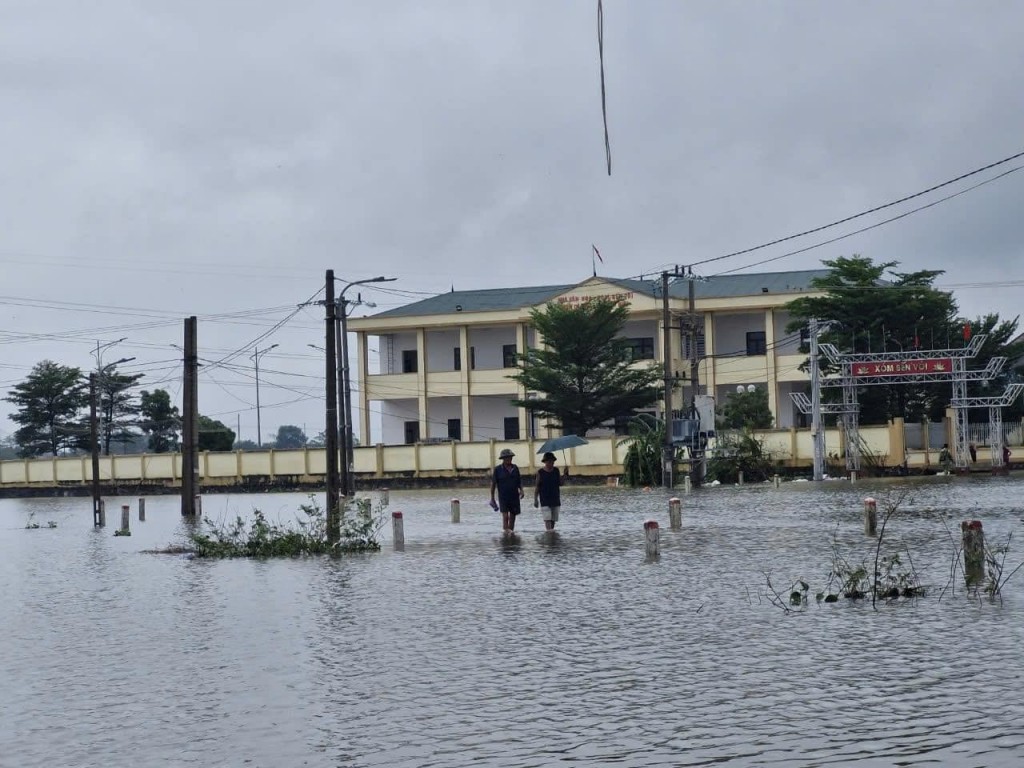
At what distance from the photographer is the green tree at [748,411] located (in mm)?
70625

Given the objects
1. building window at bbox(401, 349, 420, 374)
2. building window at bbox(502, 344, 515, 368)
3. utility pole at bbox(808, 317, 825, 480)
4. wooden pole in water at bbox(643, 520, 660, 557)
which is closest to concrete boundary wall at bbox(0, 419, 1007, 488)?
utility pole at bbox(808, 317, 825, 480)

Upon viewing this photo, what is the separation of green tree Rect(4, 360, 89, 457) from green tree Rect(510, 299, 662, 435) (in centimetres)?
3698

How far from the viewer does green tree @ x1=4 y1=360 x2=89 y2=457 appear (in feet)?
307

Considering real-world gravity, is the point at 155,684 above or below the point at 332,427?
below

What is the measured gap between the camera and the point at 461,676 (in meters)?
11.0

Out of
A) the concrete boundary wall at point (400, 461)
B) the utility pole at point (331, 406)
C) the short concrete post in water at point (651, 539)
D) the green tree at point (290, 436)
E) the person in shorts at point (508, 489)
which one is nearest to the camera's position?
the short concrete post in water at point (651, 539)

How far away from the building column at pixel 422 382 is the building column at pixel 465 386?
224 cm

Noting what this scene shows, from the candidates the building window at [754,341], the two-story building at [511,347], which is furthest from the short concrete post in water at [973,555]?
the building window at [754,341]

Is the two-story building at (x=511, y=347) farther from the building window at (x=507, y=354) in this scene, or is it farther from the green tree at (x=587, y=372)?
the green tree at (x=587, y=372)

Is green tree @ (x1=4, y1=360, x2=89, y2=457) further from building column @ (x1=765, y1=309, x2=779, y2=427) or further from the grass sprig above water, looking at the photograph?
the grass sprig above water

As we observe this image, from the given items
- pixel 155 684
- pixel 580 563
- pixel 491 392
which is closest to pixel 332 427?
pixel 580 563

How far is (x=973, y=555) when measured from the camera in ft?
49.7

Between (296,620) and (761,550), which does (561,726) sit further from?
(761,550)

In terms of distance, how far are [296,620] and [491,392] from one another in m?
67.8
